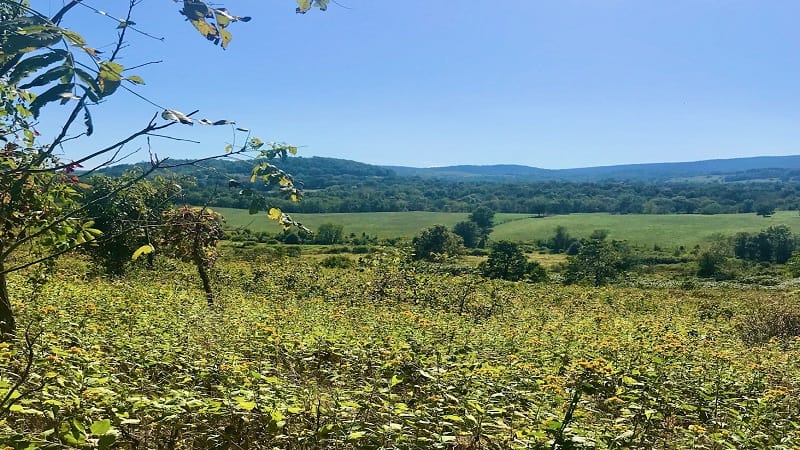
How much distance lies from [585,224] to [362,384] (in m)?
124

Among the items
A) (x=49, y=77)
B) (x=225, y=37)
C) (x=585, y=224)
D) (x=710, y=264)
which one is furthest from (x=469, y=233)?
(x=49, y=77)

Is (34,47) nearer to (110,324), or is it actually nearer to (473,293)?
(110,324)

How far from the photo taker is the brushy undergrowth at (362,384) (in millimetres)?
3086

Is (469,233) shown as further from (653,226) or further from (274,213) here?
(274,213)

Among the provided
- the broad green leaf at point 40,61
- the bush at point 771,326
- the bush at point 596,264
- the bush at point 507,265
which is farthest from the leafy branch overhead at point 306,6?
the bush at point 596,264

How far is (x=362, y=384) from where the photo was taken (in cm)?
466

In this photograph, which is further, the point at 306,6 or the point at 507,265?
the point at 507,265

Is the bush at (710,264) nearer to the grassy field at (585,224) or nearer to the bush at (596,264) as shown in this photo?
the bush at (596,264)

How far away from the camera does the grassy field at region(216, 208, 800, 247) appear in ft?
330

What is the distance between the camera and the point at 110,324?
6.34 m

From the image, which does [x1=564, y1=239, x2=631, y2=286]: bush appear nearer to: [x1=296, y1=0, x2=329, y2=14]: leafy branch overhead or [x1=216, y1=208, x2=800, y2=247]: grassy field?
[x1=216, y1=208, x2=800, y2=247]: grassy field

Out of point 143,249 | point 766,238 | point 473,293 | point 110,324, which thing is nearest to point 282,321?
point 110,324

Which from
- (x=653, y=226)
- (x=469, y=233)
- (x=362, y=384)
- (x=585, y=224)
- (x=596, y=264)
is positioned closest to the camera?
(x=362, y=384)

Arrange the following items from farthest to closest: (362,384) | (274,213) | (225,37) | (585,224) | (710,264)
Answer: (585,224) → (710,264) → (362,384) → (274,213) → (225,37)
